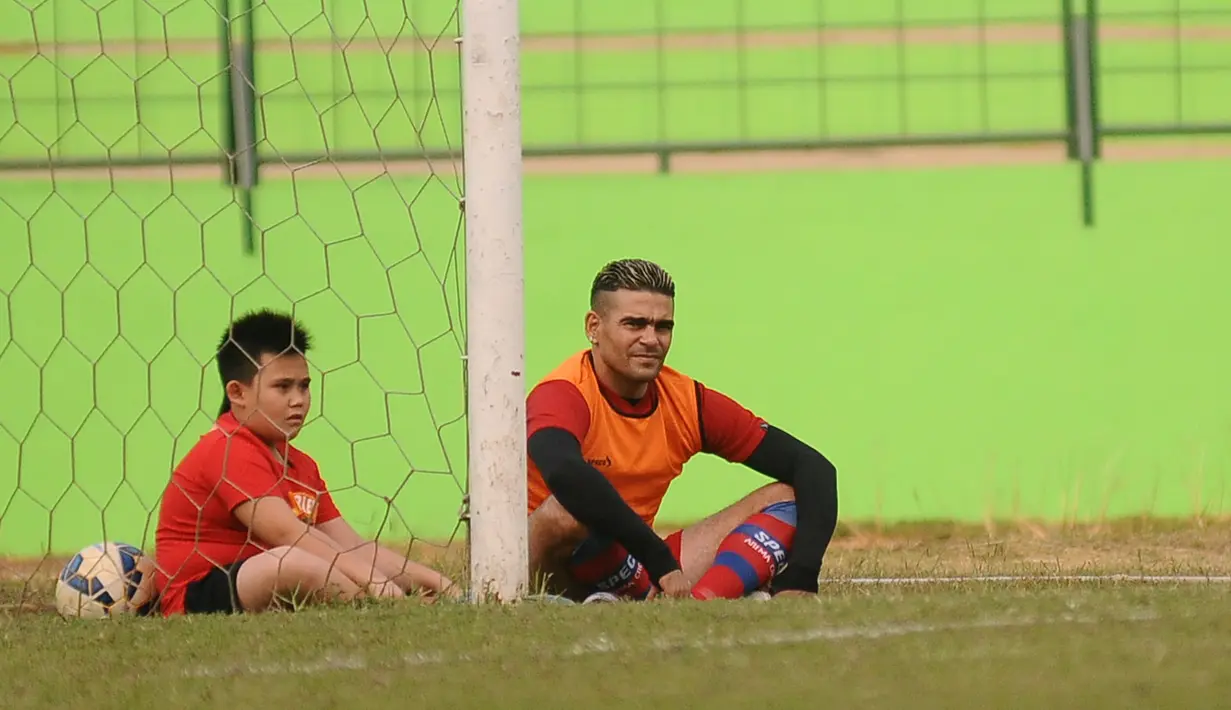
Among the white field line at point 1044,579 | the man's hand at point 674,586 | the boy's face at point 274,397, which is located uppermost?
the boy's face at point 274,397

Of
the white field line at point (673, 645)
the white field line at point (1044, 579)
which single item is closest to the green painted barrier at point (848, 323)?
the white field line at point (1044, 579)

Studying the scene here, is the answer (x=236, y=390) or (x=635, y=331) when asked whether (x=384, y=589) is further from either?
(x=635, y=331)

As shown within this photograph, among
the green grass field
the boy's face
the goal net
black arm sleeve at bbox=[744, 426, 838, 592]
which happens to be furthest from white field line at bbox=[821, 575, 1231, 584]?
the goal net

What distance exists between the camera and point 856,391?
790 cm

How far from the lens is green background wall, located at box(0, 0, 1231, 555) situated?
25.6 feet

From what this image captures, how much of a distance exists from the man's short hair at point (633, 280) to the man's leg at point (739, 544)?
1.95ft

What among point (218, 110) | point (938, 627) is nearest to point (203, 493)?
point (938, 627)

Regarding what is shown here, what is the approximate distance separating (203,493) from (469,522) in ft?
2.30

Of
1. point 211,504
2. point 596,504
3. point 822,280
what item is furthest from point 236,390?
point 822,280

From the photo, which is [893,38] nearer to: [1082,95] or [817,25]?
[817,25]

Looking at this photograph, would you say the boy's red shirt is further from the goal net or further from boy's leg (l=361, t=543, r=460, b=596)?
the goal net

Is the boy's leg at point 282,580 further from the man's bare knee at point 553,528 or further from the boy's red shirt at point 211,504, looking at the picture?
the man's bare knee at point 553,528

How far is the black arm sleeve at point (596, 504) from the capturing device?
15.3 ft

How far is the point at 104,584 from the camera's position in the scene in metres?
4.72
